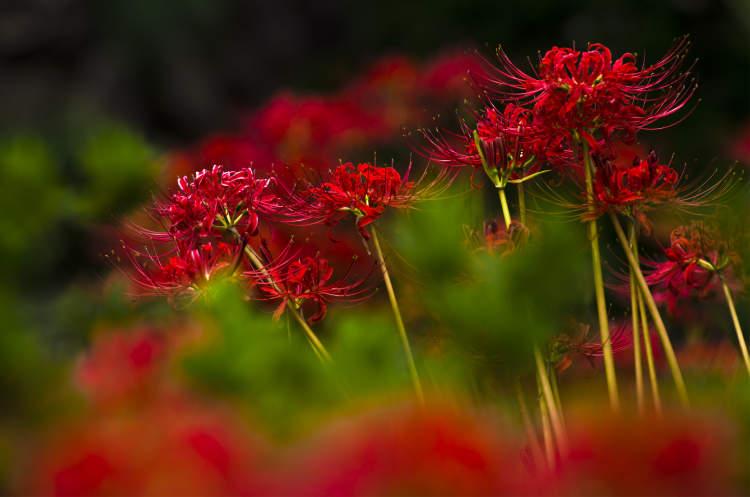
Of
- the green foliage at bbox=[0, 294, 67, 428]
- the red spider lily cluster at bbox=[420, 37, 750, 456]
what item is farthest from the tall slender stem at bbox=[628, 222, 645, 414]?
the green foliage at bbox=[0, 294, 67, 428]

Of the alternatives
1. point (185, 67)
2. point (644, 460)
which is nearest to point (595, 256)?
point (644, 460)

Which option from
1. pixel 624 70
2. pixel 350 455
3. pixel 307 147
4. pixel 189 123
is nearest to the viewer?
pixel 350 455

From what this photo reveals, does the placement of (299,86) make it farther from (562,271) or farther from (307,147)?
(562,271)

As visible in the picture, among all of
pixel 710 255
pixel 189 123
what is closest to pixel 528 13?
pixel 189 123

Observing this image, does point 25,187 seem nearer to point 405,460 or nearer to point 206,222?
point 206,222

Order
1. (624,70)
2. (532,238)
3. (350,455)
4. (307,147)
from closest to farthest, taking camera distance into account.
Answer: (350,455), (532,238), (624,70), (307,147)

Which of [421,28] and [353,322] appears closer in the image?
[353,322]

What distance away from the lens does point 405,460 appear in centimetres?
38

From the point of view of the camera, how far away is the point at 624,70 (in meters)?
0.77

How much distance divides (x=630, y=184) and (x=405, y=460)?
0.45 meters

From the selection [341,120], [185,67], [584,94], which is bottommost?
[584,94]

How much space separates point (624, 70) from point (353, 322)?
0.34 metres

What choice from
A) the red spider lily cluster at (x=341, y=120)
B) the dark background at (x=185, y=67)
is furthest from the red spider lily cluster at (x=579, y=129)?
the red spider lily cluster at (x=341, y=120)

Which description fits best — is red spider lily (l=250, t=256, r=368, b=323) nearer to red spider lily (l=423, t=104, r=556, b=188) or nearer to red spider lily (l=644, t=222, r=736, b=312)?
red spider lily (l=423, t=104, r=556, b=188)
